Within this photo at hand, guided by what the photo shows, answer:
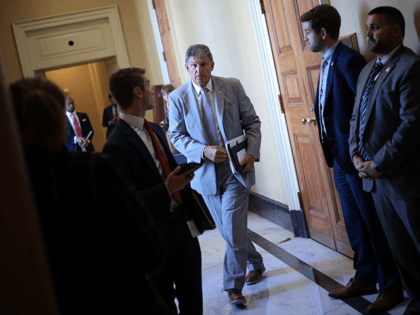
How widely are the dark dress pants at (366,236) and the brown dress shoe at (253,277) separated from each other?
0.79 metres

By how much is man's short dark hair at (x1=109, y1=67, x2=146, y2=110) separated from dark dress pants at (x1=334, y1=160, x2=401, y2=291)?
4.44 ft

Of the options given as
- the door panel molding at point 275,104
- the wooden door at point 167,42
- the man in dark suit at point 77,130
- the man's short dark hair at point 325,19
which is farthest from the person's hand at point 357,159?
the man in dark suit at point 77,130

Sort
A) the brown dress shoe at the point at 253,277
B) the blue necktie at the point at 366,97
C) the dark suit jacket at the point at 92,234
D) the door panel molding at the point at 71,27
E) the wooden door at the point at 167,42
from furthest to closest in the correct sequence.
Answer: the door panel molding at the point at 71,27 < the wooden door at the point at 167,42 < the brown dress shoe at the point at 253,277 < the blue necktie at the point at 366,97 < the dark suit jacket at the point at 92,234

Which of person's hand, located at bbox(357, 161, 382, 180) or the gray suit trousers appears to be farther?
the gray suit trousers

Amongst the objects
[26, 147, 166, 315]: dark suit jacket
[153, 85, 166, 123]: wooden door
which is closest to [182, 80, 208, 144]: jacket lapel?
[26, 147, 166, 315]: dark suit jacket

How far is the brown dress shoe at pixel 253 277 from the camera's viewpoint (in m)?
3.01

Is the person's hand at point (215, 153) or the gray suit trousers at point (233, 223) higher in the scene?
the person's hand at point (215, 153)

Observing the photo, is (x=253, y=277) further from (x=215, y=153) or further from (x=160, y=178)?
(x=160, y=178)

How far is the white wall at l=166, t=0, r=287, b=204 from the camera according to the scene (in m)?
4.14

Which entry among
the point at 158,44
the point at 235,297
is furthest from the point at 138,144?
the point at 158,44

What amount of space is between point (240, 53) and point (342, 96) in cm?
233

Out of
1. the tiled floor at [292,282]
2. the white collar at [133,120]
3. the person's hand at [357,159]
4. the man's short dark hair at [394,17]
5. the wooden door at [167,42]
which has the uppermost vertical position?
the wooden door at [167,42]

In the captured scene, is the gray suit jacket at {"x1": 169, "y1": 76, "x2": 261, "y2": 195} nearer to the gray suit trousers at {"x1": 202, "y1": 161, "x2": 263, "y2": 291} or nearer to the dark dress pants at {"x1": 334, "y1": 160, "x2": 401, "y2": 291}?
the gray suit trousers at {"x1": 202, "y1": 161, "x2": 263, "y2": 291}

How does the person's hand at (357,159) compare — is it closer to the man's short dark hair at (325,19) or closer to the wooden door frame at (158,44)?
the man's short dark hair at (325,19)
